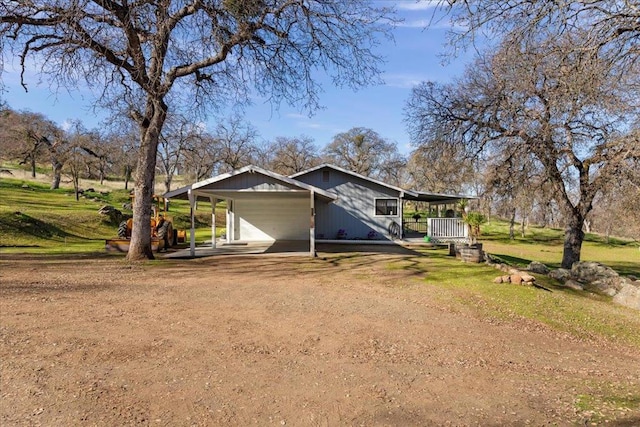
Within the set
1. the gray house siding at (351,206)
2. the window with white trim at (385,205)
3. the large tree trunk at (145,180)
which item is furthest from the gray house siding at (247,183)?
the window with white trim at (385,205)

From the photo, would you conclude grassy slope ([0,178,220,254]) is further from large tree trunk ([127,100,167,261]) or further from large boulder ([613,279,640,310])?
large boulder ([613,279,640,310])

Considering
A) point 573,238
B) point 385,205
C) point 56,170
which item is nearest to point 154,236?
point 385,205

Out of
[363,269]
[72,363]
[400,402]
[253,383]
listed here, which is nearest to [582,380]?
[400,402]

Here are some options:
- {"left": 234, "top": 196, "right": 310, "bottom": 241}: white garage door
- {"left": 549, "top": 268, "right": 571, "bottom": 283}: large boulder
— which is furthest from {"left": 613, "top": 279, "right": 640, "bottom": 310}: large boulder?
{"left": 234, "top": 196, "right": 310, "bottom": 241}: white garage door

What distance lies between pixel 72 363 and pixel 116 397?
1.13 metres

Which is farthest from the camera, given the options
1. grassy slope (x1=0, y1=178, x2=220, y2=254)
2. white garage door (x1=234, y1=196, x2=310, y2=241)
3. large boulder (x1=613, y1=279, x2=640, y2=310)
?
white garage door (x1=234, y1=196, x2=310, y2=241)

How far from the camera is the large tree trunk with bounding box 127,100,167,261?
12977 mm

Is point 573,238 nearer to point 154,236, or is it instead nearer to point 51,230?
point 154,236

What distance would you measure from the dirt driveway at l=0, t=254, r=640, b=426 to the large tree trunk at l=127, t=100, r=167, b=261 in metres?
3.97

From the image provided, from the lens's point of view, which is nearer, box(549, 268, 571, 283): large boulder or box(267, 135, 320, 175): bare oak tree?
box(549, 268, 571, 283): large boulder

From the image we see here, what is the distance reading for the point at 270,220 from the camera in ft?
75.7

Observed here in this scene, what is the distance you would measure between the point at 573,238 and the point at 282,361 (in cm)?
1483

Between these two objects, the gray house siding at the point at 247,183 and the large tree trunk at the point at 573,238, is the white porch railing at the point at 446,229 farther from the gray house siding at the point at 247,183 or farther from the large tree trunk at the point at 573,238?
the gray house siding at the point at 247,183

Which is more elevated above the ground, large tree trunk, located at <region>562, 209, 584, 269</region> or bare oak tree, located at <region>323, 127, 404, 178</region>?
bare oak tree, located at <region>323, 127, 404, 178</region>
